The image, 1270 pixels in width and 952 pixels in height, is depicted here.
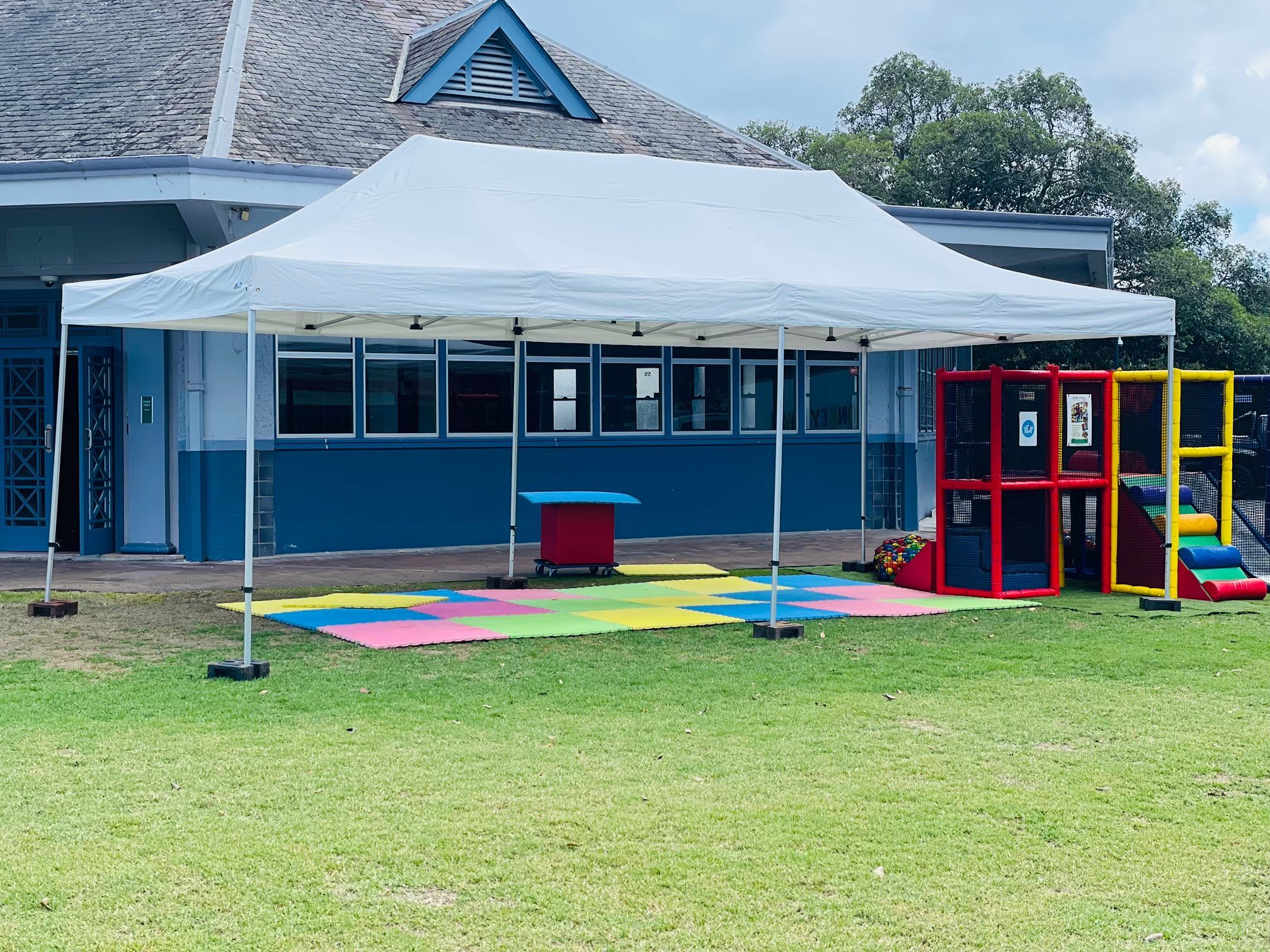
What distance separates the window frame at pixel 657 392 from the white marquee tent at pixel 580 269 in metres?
3.89

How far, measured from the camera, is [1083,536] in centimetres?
1214

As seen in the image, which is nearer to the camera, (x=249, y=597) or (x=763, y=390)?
(x=249, y=597)

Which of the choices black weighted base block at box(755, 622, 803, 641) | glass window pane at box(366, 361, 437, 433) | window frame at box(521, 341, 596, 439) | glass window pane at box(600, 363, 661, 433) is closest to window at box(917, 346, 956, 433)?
glass window pane at box(600, 363, 661, 433)

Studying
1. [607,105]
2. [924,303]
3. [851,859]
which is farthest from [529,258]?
[607,105]

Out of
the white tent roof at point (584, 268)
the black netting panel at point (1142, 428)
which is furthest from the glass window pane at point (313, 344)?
the black netting panel at point (1142, 428)

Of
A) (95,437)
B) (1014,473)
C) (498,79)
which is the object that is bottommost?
(1014,473)

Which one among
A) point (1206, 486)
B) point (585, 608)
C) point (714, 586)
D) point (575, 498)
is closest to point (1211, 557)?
point (1206, 486)

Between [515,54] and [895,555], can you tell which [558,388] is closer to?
[515,54]

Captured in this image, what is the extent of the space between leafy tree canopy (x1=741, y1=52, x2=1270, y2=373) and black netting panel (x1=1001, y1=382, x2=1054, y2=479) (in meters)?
20.6

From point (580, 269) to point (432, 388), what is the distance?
6.47 m

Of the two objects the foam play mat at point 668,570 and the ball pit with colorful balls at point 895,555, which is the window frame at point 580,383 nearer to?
the foam play mat at point 668,570

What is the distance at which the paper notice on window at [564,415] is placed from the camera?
16.0 metres

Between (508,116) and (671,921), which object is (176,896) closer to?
(671,921)

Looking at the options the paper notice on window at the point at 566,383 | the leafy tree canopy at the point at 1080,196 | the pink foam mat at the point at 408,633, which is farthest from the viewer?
the leafy tree canopy at the point at 1080,196
